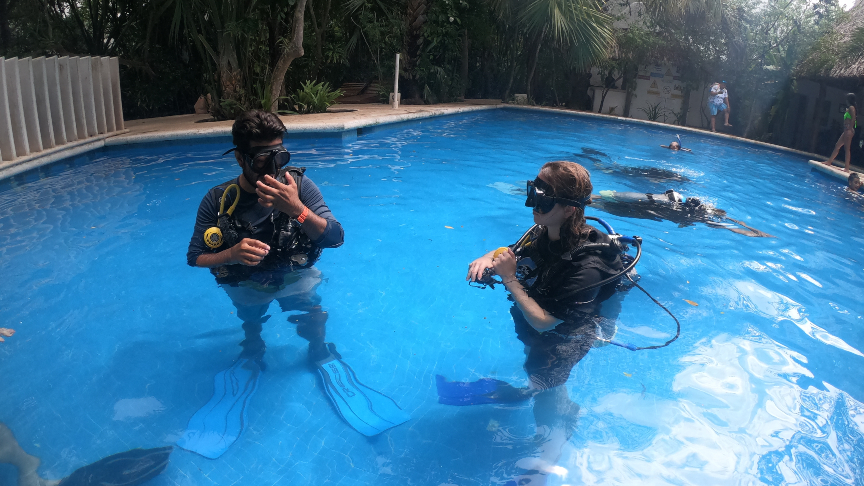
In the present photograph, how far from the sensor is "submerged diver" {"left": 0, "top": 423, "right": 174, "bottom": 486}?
2.51 m

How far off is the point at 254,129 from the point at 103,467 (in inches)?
67.4

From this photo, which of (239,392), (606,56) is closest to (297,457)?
(239,392)

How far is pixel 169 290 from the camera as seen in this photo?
4508 mm

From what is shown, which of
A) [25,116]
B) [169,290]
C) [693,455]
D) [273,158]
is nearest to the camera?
[273,158]

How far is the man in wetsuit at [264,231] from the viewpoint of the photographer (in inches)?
102

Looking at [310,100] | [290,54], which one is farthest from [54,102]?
[310,100]

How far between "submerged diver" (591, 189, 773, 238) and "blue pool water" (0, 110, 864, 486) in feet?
0.77

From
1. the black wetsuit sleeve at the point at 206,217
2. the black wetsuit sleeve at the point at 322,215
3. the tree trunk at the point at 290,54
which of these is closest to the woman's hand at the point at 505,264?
the black wetsuit sleeve at the point at 322,215

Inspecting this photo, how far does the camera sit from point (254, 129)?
263cm

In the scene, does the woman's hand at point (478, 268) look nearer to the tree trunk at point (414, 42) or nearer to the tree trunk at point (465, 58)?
the tree trunk at point (414, 42)

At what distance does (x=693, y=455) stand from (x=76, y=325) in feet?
13.0

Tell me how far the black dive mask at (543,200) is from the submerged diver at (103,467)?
82.9 inches

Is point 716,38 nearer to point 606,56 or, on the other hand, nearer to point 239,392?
point 606,56

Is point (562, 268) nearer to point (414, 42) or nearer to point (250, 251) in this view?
point (250, 251)
